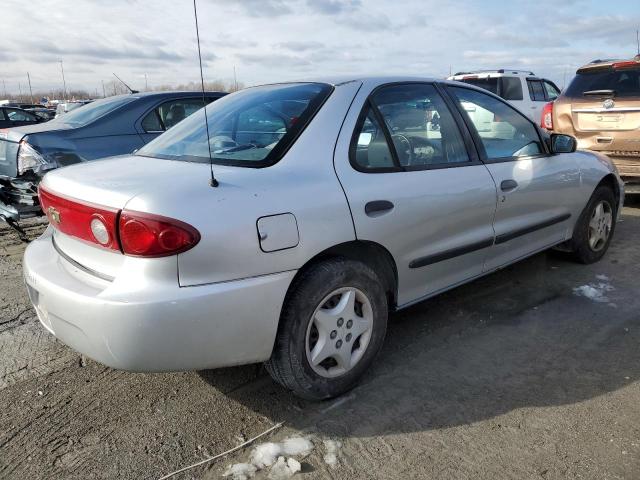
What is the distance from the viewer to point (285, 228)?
7.56 feet

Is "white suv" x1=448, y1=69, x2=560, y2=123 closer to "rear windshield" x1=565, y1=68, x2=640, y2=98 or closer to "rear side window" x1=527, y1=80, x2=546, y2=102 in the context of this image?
"rear side window" x1=527, y1=80, x2=546, y2=102

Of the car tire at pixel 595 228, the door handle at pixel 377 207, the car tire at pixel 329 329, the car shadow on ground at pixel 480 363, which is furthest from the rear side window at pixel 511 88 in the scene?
the car tire at pixel 329 329

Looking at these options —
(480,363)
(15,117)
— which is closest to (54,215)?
(480,363)

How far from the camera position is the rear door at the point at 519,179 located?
3.52 meters

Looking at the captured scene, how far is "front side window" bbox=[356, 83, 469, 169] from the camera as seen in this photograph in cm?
297

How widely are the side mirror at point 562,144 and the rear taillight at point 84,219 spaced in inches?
127

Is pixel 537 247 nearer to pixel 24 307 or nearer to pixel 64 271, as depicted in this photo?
pixel 64 271

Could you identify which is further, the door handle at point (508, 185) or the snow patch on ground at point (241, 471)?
the door handle at point (508, 185)

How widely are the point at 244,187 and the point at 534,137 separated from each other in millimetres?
2594

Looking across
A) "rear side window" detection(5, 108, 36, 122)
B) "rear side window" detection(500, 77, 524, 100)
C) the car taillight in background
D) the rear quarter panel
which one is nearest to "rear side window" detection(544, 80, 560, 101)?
"rear side window" detection(500, 77, 524, 100)

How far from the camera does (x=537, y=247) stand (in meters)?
4.06

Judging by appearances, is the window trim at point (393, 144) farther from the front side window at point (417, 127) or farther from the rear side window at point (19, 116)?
the rear side window at point (19, 116)

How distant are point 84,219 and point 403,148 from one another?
5.49 ft

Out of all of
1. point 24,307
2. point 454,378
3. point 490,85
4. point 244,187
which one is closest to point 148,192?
point 244,187
